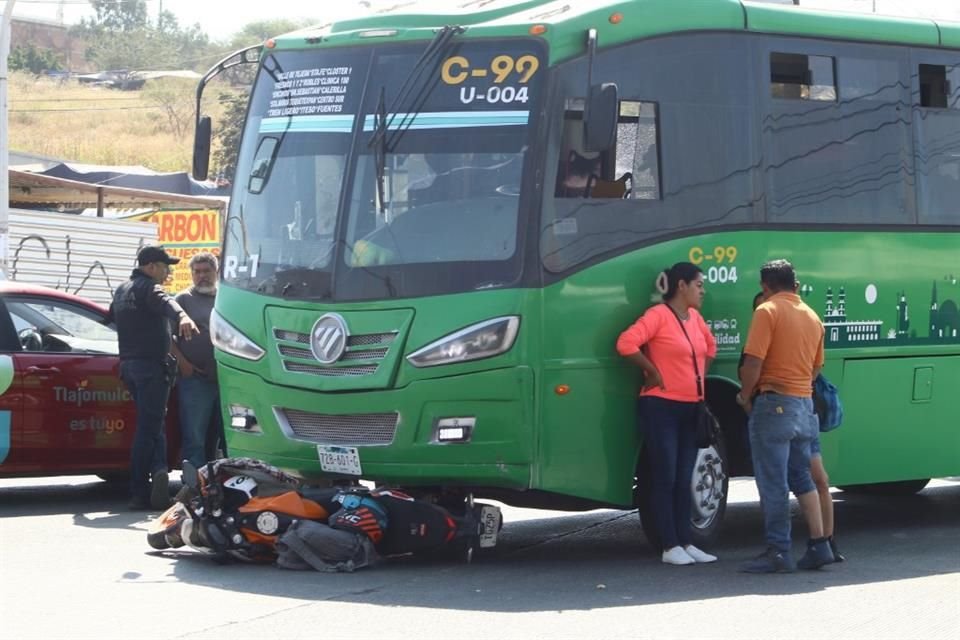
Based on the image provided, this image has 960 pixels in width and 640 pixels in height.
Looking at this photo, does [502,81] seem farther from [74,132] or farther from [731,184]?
[74,132]

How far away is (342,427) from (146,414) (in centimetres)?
299

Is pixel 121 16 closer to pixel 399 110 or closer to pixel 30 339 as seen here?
pixel 30 339

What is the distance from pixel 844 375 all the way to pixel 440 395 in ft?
9.56

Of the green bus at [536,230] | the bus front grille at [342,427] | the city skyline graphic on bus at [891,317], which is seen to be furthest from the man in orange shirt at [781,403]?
the bus front grille at [342,427]

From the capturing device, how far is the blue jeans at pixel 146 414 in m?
12.2

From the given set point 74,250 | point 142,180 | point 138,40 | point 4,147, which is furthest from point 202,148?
point 138,40

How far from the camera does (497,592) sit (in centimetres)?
894

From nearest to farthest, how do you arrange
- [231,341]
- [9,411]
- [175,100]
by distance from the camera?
[231,341]
[9,411]
[175,100]

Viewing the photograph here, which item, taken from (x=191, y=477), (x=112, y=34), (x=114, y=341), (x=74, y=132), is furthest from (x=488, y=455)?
(x=112, y=34)

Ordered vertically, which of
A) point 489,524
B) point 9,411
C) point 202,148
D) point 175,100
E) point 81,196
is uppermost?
point 175,100

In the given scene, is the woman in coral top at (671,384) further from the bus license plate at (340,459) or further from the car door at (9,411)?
the car door at (9,411)

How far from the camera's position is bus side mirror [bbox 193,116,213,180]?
Answer: 36.0ft

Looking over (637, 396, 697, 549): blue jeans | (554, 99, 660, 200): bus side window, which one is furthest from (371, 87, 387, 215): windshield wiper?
(637, 396, 697, 549): blue jeans

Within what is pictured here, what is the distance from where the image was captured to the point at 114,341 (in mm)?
12992
